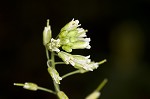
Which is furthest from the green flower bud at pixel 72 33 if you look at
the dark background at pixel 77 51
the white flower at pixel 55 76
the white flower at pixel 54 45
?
the dark background at pixel 77 51

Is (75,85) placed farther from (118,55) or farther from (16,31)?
(16,31)

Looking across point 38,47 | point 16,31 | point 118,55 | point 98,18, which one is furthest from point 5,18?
point 118,55

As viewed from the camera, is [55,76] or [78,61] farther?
[78,61]

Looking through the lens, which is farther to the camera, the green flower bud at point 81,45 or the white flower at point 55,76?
the green flower bud at point 81,45

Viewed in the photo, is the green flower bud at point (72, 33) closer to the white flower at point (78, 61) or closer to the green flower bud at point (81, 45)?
the green flower bud at point (81, 45)

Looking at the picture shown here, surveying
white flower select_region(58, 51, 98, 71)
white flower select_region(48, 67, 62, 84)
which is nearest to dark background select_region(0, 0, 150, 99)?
white flower select_region(58, 51, 98, 71)

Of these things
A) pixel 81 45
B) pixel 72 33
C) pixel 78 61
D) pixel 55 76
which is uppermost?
pixel 72 33

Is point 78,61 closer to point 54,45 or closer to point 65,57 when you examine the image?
point 65,57

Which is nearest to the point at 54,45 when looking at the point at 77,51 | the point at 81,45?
the point at 81,45

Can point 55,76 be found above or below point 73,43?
below
